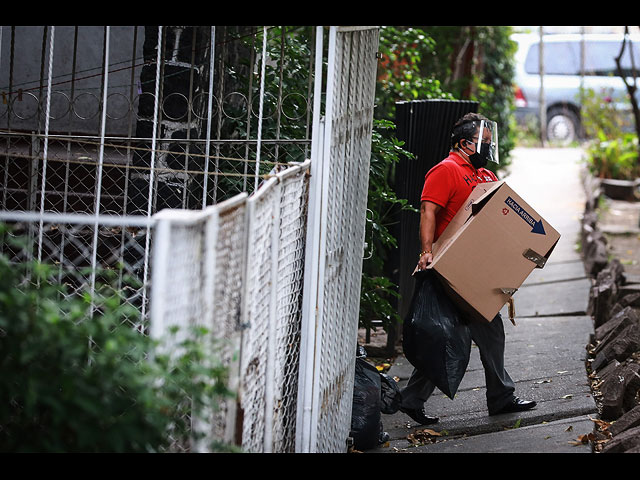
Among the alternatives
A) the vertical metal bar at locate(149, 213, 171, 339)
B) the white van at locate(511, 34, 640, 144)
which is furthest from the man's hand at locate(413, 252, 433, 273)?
the white van at locate(511, 34, 640, 144)

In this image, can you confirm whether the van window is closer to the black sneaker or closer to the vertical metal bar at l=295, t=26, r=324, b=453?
the black sneaker

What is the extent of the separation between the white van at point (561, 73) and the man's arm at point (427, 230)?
14.4 m

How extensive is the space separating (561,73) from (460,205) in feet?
51.0

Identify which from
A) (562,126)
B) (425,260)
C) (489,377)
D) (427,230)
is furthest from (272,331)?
(562,126)

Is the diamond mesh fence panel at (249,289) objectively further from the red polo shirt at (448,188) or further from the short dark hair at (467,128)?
the short dark hair at (467,128)

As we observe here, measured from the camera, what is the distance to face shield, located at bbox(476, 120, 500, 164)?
4988 millimetres

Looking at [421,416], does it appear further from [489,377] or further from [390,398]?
[489,377]

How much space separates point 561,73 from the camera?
1930cm

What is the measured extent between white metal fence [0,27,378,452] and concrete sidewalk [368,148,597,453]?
2.57ft
